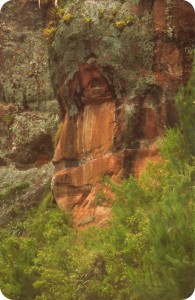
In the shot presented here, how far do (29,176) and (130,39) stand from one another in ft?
21.1

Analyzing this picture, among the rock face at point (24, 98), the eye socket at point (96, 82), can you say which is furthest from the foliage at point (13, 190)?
the eye socket at point (96, 82)

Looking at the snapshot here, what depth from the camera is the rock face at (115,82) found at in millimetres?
15781

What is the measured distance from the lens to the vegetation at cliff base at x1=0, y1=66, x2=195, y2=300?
8.85m

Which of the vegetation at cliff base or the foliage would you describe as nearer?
the vegetation at cliff base

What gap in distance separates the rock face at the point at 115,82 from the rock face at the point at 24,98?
402 centimetres

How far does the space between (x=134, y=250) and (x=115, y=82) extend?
6.73m

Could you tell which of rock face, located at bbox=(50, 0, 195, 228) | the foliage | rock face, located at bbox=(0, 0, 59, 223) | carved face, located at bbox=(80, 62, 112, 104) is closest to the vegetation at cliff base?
rock face, located at bbox=(50, 0, 195, 228)

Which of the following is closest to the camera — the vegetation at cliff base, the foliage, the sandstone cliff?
the vegetation at cliff base

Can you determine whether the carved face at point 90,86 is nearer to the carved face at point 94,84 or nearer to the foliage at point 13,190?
the carved face at point 94,84

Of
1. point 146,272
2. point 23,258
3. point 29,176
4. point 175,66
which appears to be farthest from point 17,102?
point 146,272

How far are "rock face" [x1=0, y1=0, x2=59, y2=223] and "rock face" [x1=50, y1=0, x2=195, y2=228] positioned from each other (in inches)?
158

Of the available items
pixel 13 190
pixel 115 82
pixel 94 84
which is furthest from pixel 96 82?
pixel 13 190

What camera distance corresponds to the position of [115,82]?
640 inches

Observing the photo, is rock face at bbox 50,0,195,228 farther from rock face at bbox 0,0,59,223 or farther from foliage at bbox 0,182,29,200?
rock face at bbox 0,0,59,223
